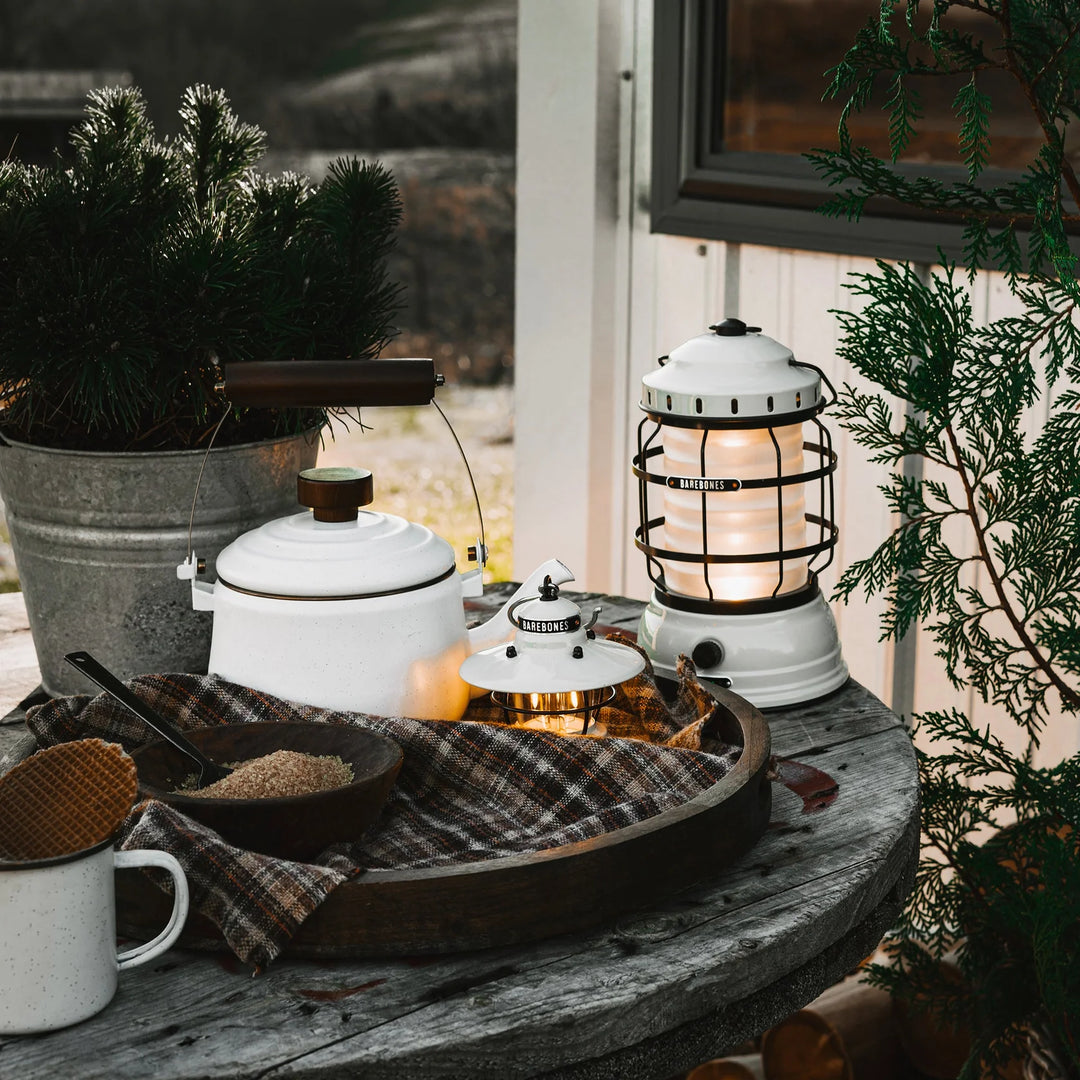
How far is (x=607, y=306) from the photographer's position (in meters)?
2.35

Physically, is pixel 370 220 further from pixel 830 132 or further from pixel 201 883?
pixel 830 132

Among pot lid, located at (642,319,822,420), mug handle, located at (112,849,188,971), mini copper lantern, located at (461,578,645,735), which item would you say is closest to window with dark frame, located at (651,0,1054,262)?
pot lid, located at (642,319,822,420)

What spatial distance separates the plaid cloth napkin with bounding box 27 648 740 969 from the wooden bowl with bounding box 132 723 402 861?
0.02 m

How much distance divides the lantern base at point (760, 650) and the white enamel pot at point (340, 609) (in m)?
0.24

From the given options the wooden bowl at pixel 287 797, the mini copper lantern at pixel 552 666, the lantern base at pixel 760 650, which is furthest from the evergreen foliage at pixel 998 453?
the wooden bowl at pixel 287 797

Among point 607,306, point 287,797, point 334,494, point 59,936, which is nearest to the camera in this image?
point 59,936

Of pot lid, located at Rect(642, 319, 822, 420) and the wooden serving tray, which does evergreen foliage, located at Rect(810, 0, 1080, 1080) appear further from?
the wooden serving tray

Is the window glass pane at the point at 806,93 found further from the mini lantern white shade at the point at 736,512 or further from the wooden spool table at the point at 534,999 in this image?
the wooden spool table at the point at 534,999

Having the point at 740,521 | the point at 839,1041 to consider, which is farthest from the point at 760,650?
the point at 839,1041

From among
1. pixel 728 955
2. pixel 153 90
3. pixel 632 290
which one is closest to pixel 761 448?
pixel 728 955

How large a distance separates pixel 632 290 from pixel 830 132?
455mm

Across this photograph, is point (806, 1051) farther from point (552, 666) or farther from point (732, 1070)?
point (552, 666)

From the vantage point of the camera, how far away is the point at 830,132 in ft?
6.52

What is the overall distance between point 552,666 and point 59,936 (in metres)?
0.44
